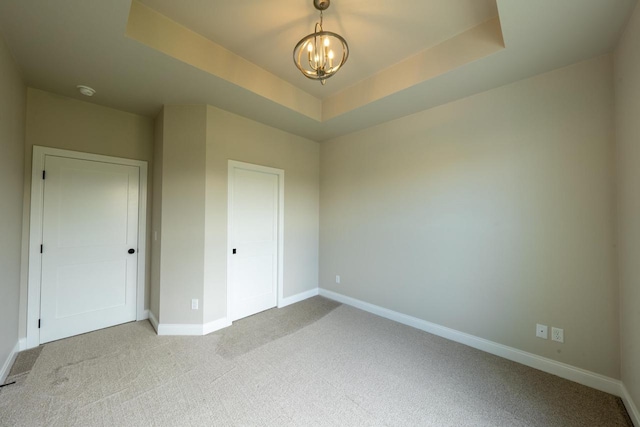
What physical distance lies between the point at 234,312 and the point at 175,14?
3.05 metres

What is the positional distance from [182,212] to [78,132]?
140 cm

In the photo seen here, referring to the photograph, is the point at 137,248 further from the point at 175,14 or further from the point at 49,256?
the point at 175,14

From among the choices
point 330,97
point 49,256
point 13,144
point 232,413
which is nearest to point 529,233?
point 330,97

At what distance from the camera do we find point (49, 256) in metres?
2.54

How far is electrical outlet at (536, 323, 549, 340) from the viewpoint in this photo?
214cm

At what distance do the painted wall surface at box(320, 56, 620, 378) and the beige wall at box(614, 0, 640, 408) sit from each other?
0.30ft

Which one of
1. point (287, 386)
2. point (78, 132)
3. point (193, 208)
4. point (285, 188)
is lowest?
point (287, 386)

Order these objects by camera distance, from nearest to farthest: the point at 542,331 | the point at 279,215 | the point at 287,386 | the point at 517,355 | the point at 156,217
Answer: the point at 287,386, the point at 542,331, the point at 517,355, the point at 156,217, the point at 279,215

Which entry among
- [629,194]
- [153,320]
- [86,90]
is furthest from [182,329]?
[629,194]

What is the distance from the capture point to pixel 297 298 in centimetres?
380

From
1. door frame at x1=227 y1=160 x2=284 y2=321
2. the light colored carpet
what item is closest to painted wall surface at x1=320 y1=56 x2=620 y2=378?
the light colored carpet

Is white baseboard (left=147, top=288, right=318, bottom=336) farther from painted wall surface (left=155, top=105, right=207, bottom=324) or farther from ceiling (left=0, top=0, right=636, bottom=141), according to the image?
ceiling (left=0, top=0, right=636, bottom=141)

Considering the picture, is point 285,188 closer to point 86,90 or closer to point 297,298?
point 297,298

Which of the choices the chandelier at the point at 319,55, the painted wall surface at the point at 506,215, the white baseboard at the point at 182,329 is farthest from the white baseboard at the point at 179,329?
the chandelier at the point at 319,55
